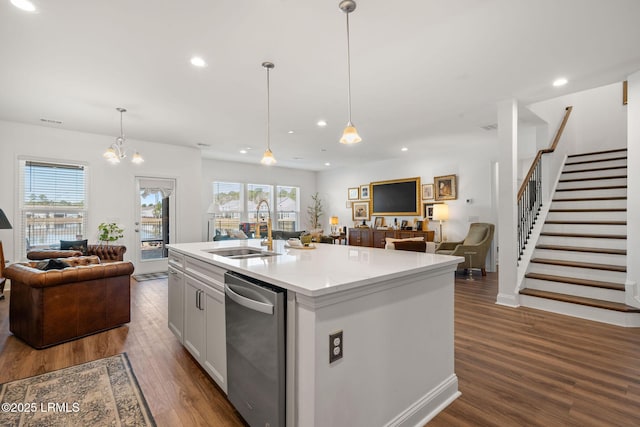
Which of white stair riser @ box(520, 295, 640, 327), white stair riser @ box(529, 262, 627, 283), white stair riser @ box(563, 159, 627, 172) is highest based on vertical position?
white stair riser @ box(563, 159, 627, 172)

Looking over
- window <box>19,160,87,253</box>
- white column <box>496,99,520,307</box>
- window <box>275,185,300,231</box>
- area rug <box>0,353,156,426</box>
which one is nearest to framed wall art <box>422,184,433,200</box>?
white column <box>496,99,520,307</box>

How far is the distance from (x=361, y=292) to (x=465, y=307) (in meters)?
3.00

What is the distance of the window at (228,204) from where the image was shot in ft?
26.8

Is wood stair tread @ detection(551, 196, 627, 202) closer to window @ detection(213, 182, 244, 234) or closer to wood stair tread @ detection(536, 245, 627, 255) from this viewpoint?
wood stair tread @ detection(536, 245, 627, 255)

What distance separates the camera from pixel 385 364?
1.59 meters

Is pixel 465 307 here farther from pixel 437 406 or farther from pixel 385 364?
pixel 385 364

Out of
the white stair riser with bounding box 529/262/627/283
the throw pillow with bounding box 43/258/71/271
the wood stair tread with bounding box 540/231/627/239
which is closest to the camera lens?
the throw pillow with bounding box 43/258/71/271

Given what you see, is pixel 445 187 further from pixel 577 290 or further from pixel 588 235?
pixel 577 290

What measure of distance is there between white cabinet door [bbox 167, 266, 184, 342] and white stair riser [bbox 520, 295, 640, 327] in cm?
405

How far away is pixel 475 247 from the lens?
18.4 feet

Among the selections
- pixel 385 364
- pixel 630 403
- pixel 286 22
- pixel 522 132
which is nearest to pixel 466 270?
pixel 522 132

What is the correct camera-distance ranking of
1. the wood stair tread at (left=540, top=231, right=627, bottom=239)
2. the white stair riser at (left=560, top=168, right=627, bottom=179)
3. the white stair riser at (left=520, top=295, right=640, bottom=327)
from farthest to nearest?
the white stair riser at (left=560, top=168, right=627, bottom=179), the wood stair tread at (left=540, top=231, right=627, bottom=239), the white stair riser at (left=520, top=295, right=640, bottom=327)

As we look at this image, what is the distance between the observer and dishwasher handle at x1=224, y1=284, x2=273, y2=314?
1452mm

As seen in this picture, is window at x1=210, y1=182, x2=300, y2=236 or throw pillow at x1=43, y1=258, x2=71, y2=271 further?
window at x1=210, y1=182, x2=300, y2=236
